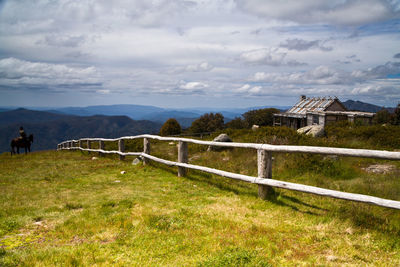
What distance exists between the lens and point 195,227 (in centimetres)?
481

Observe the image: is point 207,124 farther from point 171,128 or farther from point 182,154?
point 182,154

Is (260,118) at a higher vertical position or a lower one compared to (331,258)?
higher

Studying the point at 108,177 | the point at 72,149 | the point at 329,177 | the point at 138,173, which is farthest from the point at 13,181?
the point at 72,149

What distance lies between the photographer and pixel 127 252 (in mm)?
3930

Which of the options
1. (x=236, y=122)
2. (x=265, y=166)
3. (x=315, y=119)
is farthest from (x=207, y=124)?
(x=265, y=166)

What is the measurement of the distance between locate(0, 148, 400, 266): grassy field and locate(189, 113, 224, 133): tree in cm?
6004

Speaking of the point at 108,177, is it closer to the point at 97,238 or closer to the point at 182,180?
the point at 182,180

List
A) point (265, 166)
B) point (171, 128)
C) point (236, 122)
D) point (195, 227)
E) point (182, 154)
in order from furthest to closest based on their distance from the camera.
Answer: point (236, 122)
point (171, 128)
point (182, 154)
point (265, 166)
point (195, 227)

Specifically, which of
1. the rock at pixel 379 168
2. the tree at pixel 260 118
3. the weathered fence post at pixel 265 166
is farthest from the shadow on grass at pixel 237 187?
the tree at pixel 260 118

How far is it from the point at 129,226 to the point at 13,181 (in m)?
7.46

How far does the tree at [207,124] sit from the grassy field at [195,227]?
197 feet

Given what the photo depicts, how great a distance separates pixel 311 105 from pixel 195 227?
131 ft

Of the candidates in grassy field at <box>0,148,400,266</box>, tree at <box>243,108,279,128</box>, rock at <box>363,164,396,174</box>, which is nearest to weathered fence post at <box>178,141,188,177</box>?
grassy field at <box>0,148,400,266</box>

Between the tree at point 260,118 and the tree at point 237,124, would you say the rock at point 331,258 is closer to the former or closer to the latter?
the tree at point 260,118
